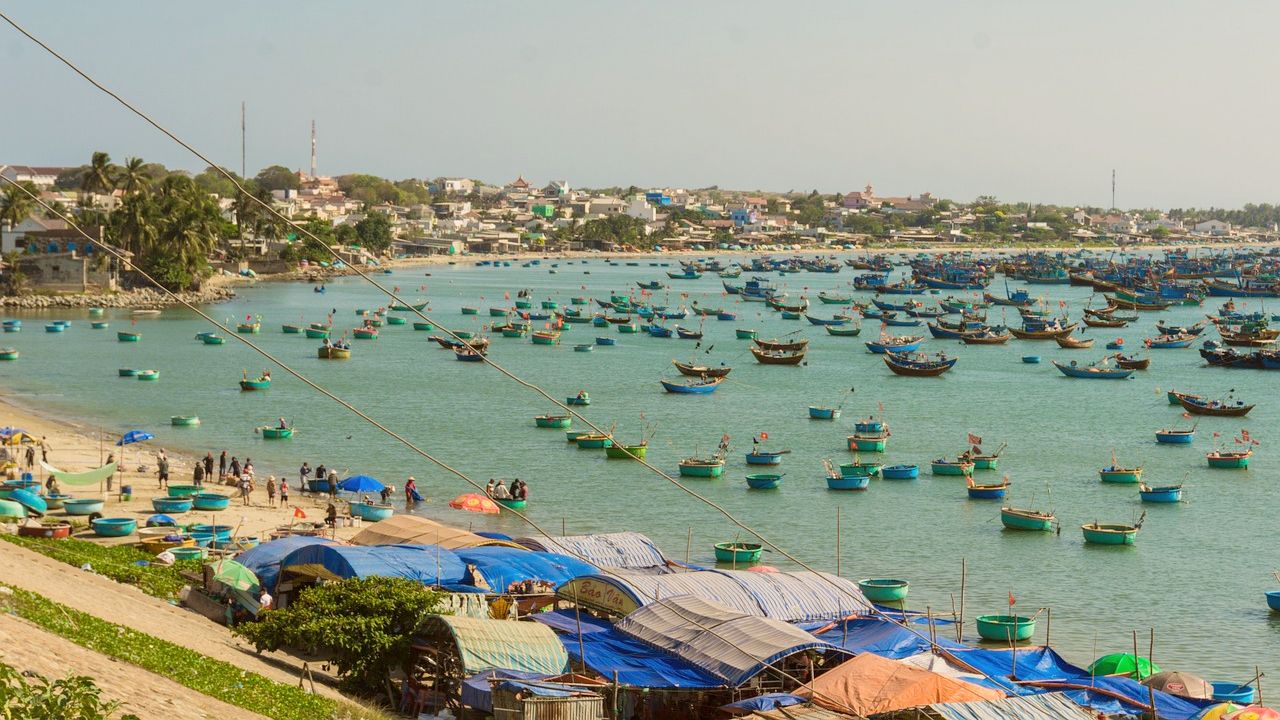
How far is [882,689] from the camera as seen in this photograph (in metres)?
14.2

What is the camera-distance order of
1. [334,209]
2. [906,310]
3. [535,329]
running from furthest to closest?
[334,209]
[906,310]
[535,329]

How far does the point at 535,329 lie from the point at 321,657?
218 ft

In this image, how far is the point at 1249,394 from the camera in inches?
2346

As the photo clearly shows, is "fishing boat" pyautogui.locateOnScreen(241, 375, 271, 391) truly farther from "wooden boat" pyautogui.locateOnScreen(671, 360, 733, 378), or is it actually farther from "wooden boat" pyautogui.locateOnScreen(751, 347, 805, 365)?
"wooden boat" pyautogui.locateOnScreen(751, 347, 805, 365)

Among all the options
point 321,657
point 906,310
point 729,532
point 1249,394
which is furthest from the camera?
point 906,310

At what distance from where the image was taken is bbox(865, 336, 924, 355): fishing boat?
71.3 m

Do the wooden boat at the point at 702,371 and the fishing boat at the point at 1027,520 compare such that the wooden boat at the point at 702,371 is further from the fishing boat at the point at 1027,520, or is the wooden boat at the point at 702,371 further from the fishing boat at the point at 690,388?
the fishing boat at the point at 1027,520

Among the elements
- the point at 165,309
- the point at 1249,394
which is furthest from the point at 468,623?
the point at 165,309

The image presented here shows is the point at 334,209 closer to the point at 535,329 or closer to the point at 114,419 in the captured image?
the point at 535,329

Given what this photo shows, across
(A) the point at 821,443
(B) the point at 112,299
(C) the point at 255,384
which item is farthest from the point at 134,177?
(A) the point at 821,443

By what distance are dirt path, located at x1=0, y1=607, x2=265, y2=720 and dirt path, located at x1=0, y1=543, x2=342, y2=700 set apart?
228cm

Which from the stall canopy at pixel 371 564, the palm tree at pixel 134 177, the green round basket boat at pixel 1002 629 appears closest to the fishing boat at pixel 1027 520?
the green round basket boat at pixel 1002 629

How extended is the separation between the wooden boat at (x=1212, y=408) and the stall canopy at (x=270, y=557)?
40.0 metres

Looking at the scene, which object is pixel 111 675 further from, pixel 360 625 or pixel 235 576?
pixel 235 576
